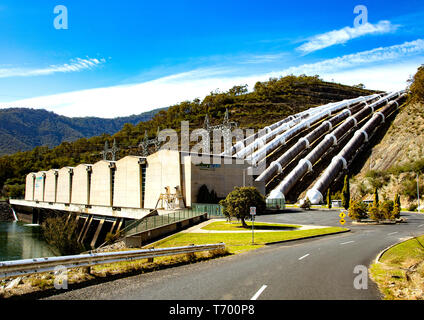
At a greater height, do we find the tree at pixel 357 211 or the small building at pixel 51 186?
the small building at pixel 51 186

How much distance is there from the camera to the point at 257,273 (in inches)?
456

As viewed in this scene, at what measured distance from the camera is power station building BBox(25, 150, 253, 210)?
45469mm

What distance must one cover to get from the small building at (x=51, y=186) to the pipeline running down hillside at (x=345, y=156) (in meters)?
60.8

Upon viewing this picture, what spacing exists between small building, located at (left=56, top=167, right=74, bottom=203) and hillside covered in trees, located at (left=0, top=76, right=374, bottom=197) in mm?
46794

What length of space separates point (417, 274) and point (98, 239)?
53.0 meters

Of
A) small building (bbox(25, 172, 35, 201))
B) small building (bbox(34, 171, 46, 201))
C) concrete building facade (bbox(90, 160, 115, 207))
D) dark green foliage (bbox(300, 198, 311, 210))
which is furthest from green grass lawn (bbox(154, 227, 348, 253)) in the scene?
small building (bbox(25, 172, 35, 201))

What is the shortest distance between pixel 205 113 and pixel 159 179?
345ft

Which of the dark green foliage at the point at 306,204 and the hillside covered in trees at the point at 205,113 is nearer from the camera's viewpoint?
the dark green foliage at the point at 306,204

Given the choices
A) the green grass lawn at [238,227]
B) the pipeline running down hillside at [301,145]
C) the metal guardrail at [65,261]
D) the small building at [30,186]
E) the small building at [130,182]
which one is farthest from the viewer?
the small building at [30,186]

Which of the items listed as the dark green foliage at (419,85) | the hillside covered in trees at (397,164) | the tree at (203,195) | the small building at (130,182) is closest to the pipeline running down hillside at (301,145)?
the hillside covered in trees at (397,164)

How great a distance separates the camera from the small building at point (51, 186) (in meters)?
81.9

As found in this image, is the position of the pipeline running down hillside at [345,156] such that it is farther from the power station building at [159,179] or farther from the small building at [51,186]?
the small building at [51,186]

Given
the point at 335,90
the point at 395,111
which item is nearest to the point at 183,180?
the point at 395,111

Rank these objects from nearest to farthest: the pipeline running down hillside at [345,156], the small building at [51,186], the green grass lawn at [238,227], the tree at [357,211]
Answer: the green grass lawn at [238,227] → the tree at [357,211] → the pipeline running down hillside at [345,156] → the small building at [51,186]
